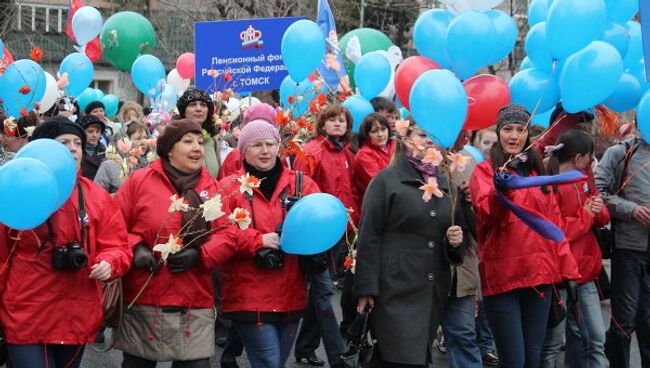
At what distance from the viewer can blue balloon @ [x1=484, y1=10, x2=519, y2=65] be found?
682 centimetres

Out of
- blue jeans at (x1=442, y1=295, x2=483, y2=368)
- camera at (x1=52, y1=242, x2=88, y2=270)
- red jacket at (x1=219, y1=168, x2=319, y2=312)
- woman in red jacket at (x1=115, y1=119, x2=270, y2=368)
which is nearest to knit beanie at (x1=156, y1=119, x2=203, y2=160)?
woman in red jacket at (x1=115, y1=119, x2=270, y2=368)

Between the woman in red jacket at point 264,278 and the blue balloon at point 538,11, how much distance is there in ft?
11.2

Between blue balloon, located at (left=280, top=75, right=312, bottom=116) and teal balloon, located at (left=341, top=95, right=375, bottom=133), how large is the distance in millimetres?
404

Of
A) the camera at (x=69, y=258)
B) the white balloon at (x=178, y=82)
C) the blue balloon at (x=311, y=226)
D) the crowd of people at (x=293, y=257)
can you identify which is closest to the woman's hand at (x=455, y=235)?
the crowd of people at (x=293, y=257)

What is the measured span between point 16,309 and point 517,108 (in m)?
3.15

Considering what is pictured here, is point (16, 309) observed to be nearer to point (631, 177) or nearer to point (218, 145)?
point (218, 145)

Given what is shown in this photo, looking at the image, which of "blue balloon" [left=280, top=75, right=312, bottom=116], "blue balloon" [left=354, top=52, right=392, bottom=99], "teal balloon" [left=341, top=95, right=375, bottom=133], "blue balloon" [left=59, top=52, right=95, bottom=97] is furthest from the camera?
"blue balloon" [left=59, top=52, right=95, bottom=97]

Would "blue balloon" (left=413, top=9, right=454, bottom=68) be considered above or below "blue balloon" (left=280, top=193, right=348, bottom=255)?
above

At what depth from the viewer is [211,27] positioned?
1013 centimetres

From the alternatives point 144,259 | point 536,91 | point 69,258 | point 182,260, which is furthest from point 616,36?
point 69,258

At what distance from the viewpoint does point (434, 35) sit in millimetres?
7379

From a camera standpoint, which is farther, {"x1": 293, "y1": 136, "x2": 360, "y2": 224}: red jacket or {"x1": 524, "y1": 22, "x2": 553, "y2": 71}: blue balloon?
{"x1": 293, "y1": 136, "x2": 360, "y2": 224}: red jacket

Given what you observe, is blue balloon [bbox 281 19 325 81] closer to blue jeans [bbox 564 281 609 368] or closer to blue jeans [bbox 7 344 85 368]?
blue jeans [bbox 564 281 609 368]

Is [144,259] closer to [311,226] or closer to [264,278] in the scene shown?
[264,278]
